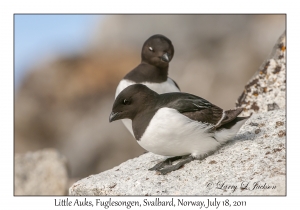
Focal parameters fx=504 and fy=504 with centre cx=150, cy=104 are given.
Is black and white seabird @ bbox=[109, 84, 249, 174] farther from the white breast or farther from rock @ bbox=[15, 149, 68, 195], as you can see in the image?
rock @ bbox=[15, 149, 68, 195]

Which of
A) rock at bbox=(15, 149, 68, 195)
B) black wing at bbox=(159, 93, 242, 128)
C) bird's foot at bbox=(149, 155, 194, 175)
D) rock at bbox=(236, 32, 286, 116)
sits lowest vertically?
rock at bbox=(15, 149, 68, 195)

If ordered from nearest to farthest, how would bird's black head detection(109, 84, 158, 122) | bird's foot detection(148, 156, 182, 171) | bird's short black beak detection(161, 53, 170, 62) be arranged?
bird's black head detection(109, 84, 158, 122), bird's foot detection(148, 156, 182, 171), bird's short black beak detection(161, 53, 170, 62)

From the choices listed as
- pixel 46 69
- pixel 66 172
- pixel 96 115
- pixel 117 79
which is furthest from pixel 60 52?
pixel 66 172

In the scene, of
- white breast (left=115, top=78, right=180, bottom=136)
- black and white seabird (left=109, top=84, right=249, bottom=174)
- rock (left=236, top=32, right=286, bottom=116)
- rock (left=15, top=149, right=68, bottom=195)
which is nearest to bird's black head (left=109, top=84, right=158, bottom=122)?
Result: black and white seabird (left=109, top=84, right=249, bottom=174)

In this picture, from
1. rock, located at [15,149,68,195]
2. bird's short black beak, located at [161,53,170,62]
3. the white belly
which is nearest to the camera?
the white belly

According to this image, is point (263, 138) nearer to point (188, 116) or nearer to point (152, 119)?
point (188, 116)

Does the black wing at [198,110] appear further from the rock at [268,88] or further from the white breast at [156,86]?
the rock at [268,88]

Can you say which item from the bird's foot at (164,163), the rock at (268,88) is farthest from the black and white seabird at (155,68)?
the bird's foot at (164,163)
